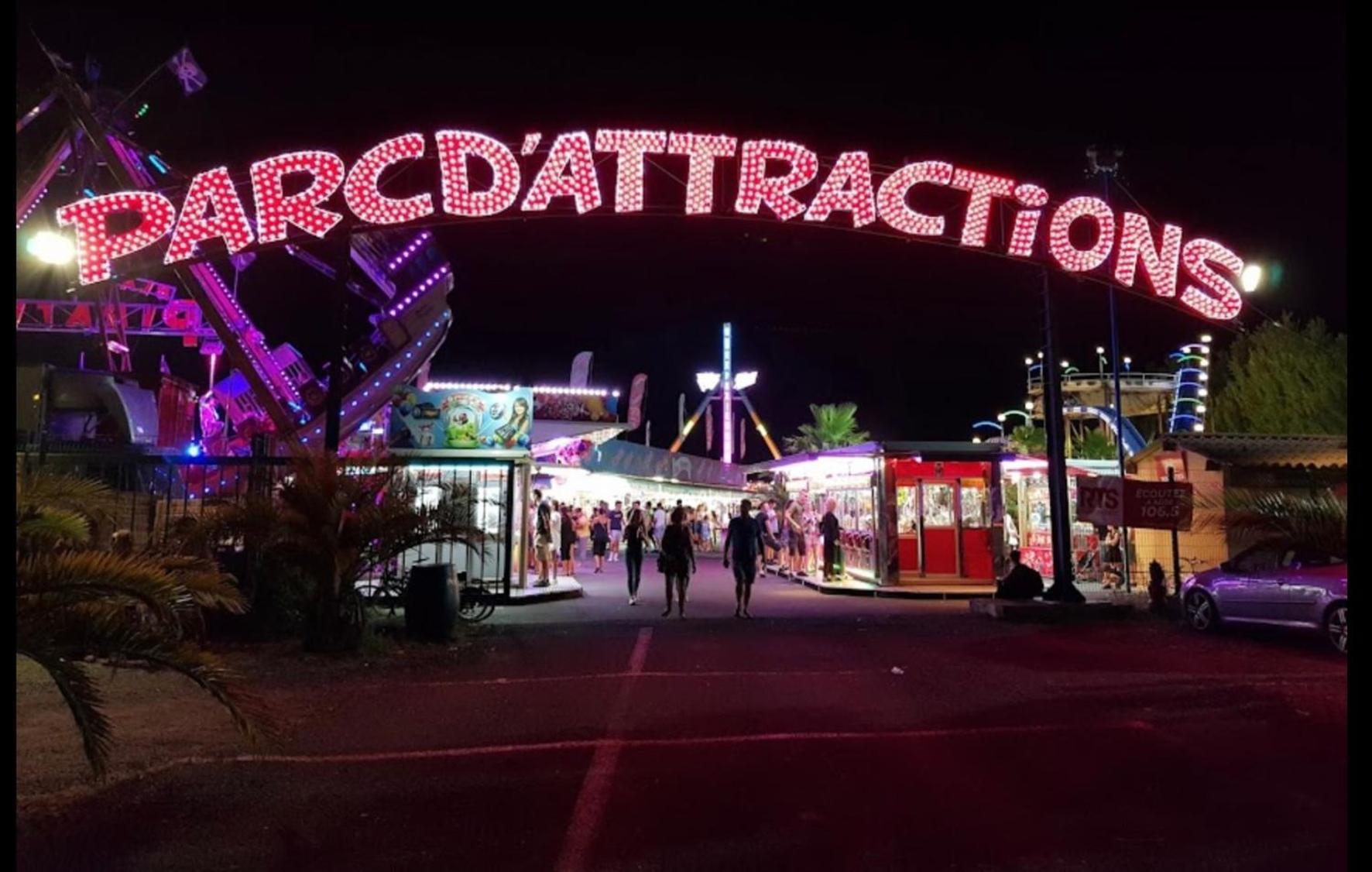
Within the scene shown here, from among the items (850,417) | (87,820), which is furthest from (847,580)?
(850,417)

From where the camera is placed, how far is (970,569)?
56.9 ft

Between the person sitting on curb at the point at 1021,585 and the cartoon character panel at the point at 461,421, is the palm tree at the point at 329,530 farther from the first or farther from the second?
the person sitting on curb at the point at 1021,585

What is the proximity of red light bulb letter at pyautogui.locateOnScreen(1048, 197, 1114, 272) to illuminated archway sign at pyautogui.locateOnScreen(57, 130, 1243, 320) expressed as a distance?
0.02m

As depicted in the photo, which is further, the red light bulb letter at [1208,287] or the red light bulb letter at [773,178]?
the red light bulb letter at [1208,287]

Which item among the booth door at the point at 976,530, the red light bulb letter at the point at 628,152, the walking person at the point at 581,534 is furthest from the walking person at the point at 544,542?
the booth door at the point at 976,530

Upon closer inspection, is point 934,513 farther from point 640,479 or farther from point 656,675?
point 640,479

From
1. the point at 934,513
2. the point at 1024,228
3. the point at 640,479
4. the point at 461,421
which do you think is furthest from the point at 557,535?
the point at 640,479

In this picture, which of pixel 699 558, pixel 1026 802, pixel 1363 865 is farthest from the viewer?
pixel 699 558

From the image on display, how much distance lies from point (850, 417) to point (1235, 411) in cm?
2039

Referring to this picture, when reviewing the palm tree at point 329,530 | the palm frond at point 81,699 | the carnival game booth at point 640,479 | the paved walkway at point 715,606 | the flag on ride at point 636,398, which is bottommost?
the paved walkway at point 715,606

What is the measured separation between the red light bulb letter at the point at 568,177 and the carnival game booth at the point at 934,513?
7.70m

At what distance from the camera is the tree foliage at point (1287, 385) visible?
98.9 feet

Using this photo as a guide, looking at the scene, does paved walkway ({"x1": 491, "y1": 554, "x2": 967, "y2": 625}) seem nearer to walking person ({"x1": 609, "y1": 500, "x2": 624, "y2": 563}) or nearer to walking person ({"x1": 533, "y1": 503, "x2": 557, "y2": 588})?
walking person ({"x1": 533, "y1": 503, "x2": 557, "y2": 588})

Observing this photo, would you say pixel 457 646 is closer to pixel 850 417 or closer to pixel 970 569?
pixel 970 569
